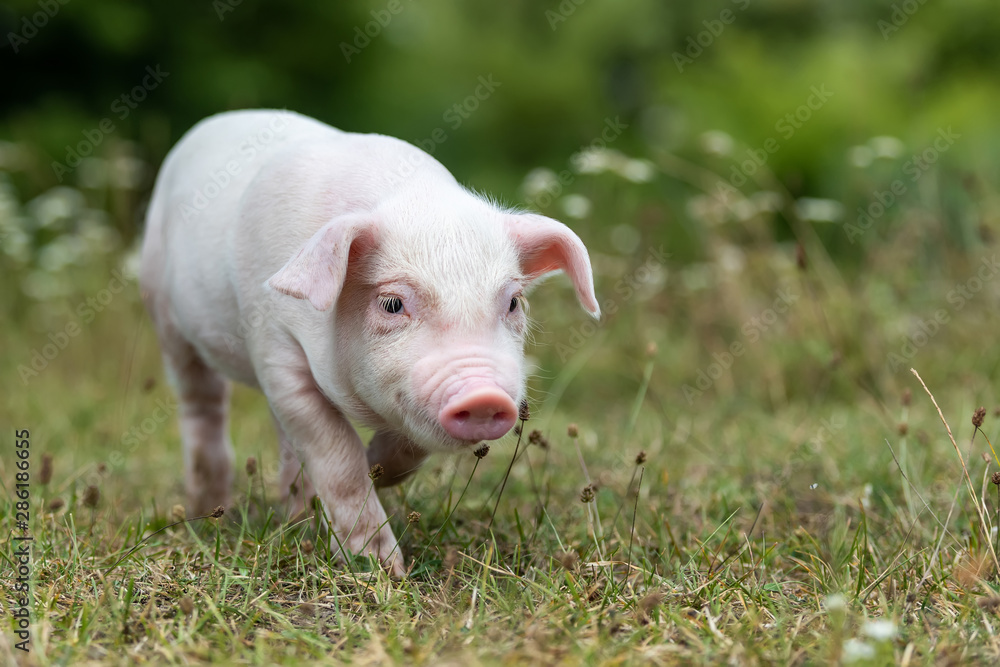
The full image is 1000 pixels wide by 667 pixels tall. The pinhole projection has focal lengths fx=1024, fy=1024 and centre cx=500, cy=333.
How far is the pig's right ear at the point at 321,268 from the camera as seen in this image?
8.03ft

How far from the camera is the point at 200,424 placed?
381 cm

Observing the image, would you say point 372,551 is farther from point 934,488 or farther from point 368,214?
point 934,488

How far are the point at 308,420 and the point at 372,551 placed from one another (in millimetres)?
404

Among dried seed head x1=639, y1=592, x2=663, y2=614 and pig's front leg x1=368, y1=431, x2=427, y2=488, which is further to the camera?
pig's front leg x1=368, y1=431, x2=427, y2=488

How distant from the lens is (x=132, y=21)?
928 centimetres

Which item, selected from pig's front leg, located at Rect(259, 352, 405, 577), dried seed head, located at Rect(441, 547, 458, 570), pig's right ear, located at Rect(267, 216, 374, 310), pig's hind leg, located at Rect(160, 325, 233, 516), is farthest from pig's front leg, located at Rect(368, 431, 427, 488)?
pig's hind leg, located at Rect(160, 325, 233, 516)

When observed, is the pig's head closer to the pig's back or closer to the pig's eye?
the pig's eye

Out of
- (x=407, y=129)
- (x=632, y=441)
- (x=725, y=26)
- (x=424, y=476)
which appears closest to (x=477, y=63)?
(x=407, y=129)

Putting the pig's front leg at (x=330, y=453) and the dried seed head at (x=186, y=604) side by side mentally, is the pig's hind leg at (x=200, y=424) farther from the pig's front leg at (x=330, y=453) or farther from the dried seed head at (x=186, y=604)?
the dried seed head at (x=186, y=604)

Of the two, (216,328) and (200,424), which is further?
(200,424)

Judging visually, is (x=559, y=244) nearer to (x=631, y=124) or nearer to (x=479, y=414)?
(x=479, y=414)

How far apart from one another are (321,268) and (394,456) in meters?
0.73

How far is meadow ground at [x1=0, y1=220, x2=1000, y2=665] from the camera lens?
2.28 meters

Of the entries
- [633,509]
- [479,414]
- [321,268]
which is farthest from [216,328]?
[633,509]
